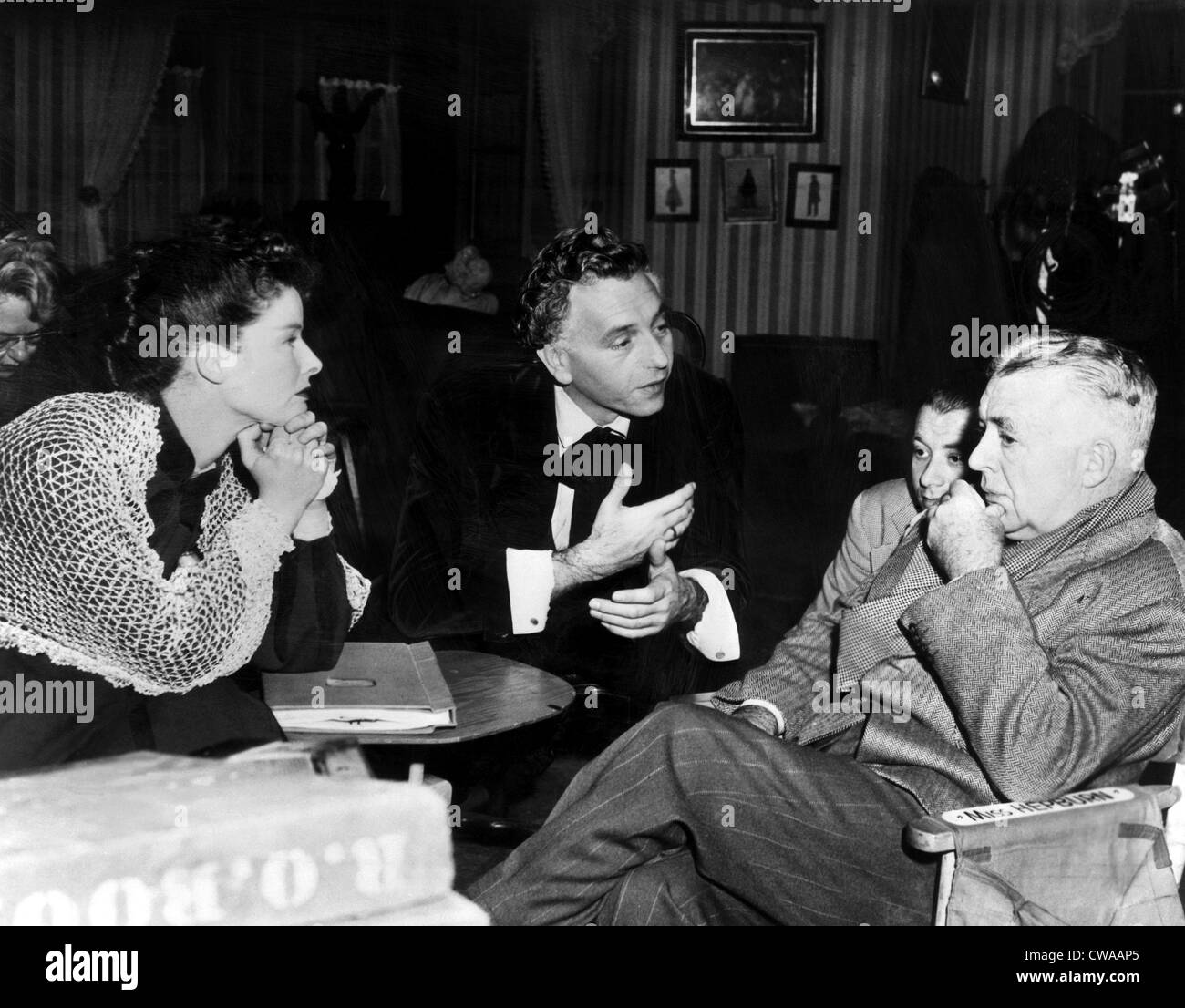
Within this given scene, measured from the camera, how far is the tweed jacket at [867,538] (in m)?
3.04

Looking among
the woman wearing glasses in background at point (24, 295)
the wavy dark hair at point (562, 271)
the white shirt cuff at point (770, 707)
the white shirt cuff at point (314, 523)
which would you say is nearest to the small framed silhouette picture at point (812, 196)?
the wavy dark hair at point (562, 271)

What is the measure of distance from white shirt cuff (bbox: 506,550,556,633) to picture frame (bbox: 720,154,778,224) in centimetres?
88

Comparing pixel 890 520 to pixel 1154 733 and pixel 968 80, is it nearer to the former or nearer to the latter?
pixel 1154 733

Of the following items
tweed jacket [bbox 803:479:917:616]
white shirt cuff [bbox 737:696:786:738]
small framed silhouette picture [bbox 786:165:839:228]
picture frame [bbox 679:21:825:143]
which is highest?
picture frame [bbox 679:21:825:143]

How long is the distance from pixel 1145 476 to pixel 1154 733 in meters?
0.53

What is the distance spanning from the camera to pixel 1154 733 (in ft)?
8.93

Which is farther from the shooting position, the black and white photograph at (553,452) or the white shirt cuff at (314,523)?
the white shirt cuff at (314,523)

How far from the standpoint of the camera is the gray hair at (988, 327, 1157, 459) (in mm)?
2814

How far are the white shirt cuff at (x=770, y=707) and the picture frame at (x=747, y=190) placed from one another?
108 cm

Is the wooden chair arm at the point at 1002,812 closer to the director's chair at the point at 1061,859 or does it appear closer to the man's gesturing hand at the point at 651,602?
the director's chair at the point at 1061,859

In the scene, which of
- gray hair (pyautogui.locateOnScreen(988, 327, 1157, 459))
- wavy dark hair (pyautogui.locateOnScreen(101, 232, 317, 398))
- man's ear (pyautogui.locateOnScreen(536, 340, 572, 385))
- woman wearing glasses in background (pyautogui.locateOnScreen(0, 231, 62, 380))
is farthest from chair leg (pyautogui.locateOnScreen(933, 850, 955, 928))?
woman wearing glasses in background (pyautogui.locateOnScreen(0, 231, 62, 380))

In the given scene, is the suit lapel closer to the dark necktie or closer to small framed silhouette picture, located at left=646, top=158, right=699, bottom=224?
the dark necktie

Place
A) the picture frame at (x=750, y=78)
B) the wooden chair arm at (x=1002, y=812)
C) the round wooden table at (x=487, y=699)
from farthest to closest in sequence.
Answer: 1. the picture frame at (x=750, y=78)
2. the round wooden table at (x=487, y=699)
3. the wooden chair arm at (x=1002, y=812)

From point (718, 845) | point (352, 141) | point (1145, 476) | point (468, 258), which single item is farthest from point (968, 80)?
point (718, 845)
